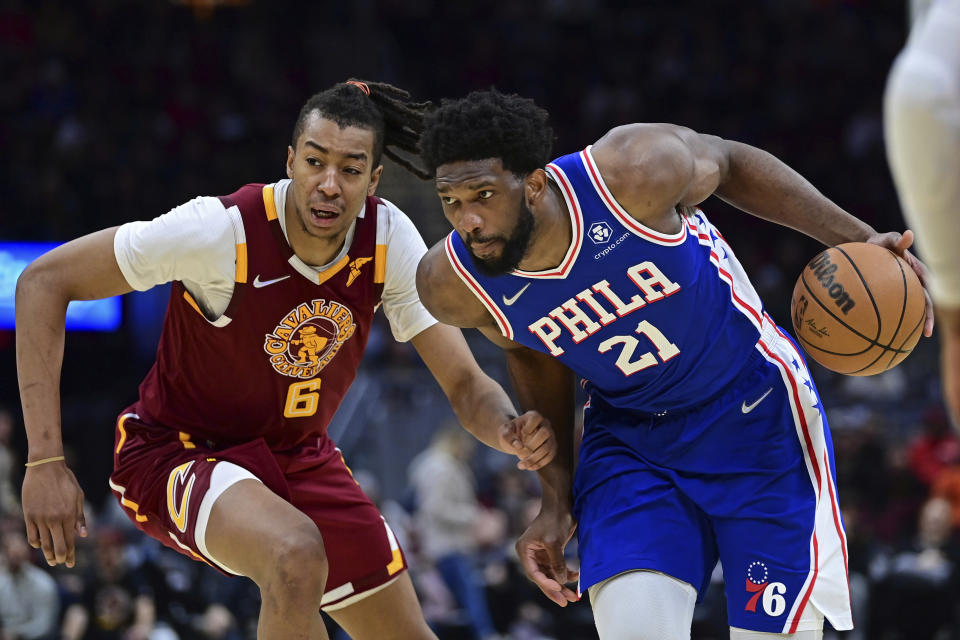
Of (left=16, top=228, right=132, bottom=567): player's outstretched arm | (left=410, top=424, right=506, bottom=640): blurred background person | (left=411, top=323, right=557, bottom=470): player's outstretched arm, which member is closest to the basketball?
(left=411, top=323, right=557, bottom=470): player's outstretched arm

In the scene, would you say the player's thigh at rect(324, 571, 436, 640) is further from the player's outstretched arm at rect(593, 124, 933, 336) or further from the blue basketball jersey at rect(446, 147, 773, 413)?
the player's outstretched arm at rect(593, 124, 933, 336)

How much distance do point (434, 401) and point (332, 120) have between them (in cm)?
759

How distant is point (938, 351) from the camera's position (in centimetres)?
1130

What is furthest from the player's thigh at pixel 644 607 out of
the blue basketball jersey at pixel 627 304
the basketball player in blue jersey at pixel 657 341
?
the blue basketball jersey at pixel 627 304

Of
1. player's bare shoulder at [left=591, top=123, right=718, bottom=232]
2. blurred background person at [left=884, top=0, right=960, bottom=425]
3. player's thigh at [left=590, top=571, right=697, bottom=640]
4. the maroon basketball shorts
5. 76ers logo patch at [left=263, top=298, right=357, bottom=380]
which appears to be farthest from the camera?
76ers logo patch at [left=263, top=298, right=357, bottom=380]

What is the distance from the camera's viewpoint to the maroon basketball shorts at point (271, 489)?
3.84m

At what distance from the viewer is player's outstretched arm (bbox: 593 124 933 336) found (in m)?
3.46

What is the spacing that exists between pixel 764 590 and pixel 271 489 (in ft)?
5.30

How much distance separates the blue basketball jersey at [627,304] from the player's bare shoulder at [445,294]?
0.16ft

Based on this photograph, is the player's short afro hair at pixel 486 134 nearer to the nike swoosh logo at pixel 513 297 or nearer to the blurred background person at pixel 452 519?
the nike swoosh logo at pixel 513 297

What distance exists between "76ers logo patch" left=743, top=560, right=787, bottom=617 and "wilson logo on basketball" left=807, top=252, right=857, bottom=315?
822 mm

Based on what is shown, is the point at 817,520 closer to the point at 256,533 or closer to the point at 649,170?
the point at 649,170

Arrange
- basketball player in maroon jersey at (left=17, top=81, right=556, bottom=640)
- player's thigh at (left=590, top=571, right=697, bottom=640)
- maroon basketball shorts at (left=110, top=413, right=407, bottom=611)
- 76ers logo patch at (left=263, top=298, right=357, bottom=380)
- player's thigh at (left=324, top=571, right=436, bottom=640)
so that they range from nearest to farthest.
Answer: player's thigh at (left=590, top=571, right=697, bottom=640), basketball player in maroon jersey at (left=17, top=81, right=556, bottom=640), maroon basketball shorts at (left=110, top=413, right=407, bottom=611), 76ers logo patch at (left=263, top=298, right=357, bottom=380), player's thigh at (left=324, top=571, right=436, bottom=640)

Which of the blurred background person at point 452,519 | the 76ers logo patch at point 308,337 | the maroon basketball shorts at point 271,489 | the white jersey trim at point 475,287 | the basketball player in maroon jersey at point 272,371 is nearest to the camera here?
the white jersey trim at point 475,287
